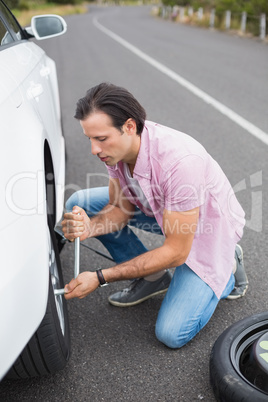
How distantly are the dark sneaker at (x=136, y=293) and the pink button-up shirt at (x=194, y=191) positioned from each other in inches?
16.2

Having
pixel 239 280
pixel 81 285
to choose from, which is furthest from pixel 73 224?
pixel 239 280

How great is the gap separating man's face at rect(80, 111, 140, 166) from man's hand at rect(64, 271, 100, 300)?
20.9 inches

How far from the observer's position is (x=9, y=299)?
1660mm

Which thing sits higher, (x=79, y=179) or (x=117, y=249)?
(x=117, y=249)

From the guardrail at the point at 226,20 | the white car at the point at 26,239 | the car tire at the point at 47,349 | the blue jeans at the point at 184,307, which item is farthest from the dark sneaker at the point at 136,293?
the guardrail at the point at 226,20

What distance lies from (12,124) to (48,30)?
7.10 feet

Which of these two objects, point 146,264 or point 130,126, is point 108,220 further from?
point 130,126

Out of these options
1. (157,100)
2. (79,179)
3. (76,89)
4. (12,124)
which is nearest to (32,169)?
(12,124)

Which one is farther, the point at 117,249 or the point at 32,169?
the point at 117,249

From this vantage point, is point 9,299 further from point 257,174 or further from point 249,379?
point 257,174

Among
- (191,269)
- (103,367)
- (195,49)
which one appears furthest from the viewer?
(195,49)

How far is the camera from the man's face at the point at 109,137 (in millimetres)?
2289

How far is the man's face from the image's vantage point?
229cm

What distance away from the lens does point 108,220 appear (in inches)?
115
